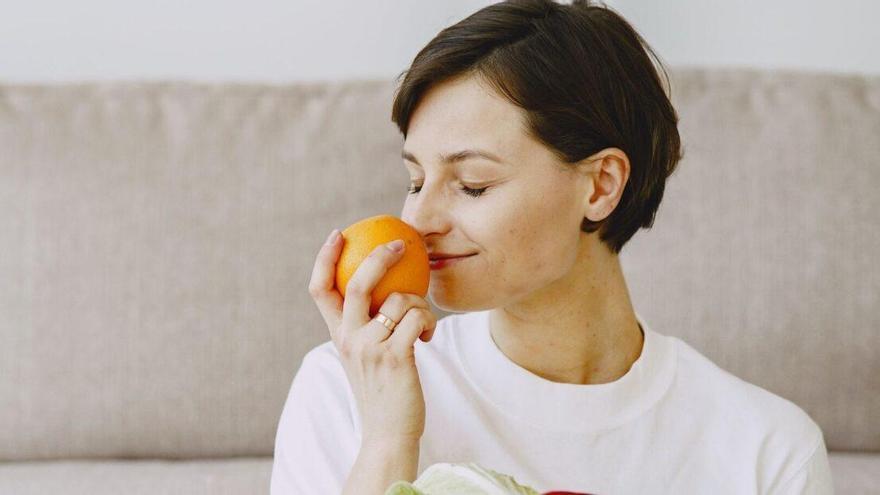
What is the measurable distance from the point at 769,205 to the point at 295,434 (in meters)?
0.98

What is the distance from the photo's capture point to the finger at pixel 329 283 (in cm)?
125

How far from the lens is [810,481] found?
4.54 feet

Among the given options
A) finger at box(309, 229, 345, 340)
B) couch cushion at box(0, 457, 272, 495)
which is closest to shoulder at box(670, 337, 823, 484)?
finger at box(309, 229, 345, 340)

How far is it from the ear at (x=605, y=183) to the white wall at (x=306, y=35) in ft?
3.09

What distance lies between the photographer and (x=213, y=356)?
1784 millimetres

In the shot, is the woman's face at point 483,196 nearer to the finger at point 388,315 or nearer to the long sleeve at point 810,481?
the finger at point 388,315

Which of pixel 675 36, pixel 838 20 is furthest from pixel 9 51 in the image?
pixel 838 20

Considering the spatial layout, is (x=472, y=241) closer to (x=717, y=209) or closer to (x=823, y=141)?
(x=717, y=209)

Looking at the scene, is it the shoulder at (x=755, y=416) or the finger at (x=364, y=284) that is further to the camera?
the shoulder at (x=755, y=416)

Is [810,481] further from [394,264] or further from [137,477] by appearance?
[137,477]

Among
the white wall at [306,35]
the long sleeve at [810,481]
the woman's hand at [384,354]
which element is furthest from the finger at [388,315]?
the white wall at [306,35]

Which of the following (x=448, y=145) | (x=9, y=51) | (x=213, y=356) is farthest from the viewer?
(x=9, y=51)

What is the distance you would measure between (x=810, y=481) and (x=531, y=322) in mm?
427

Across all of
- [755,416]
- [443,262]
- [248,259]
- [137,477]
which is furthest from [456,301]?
[137,477]
